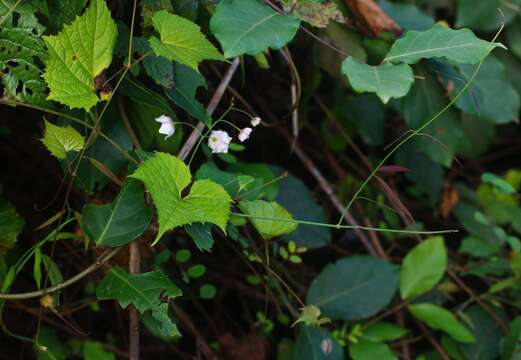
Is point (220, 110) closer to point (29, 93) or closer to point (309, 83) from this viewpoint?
point (309, 83)

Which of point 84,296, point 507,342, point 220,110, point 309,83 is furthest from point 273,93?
point 507,342

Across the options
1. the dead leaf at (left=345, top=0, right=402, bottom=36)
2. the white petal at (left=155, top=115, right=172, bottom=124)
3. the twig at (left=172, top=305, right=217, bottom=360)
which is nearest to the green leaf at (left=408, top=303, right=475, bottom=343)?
the twig at (left=172, top=305, right=217, bottom=360)

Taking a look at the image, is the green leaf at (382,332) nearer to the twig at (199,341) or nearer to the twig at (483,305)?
the twig at (483,305)

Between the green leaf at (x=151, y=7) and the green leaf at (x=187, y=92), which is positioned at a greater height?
the green leaf at (x=151, y=7)

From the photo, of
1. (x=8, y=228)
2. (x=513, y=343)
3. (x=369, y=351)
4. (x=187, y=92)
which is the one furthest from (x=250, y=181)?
(x=513, y=343)

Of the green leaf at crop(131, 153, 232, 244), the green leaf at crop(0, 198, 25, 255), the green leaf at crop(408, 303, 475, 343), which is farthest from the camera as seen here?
the green leaf at crop(408, 303, 475, 343)

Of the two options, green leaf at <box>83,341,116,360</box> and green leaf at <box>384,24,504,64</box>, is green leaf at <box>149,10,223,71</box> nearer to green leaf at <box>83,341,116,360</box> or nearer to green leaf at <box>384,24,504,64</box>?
green leaf at <box>384,24,504,64</box>

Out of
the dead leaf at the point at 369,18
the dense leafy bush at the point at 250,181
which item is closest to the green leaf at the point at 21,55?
the dense leafy bush at the point at 250,181
